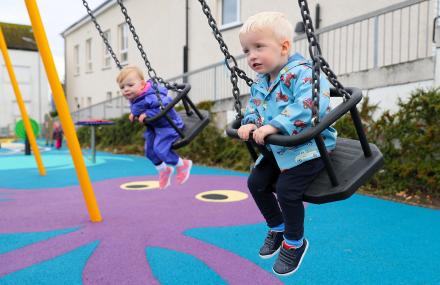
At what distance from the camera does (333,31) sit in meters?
8.14

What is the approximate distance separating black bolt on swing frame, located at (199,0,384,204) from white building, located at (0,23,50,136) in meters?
27.8

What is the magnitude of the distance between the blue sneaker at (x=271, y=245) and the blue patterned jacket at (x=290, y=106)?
1.49 ft

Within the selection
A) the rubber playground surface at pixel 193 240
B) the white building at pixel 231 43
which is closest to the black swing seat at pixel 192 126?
the white building at pixel 231 43

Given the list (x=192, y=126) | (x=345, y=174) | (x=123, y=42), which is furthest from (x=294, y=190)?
(x=123, y=42)

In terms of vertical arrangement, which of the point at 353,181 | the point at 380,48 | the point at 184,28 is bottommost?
the point at 353,181

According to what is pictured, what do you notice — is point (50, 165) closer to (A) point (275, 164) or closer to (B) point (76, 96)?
(A) point (275, 164)

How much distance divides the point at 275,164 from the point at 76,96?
24343mm

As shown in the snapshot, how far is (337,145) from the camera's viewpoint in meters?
2.00

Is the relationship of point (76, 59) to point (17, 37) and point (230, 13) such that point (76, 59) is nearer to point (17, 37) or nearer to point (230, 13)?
point (17, 37)

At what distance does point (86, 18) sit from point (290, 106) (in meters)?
22.4

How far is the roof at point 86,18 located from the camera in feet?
61.2

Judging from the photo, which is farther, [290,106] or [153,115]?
[153,115]

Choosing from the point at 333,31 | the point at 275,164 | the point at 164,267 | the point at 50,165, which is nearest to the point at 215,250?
the point at 164,267

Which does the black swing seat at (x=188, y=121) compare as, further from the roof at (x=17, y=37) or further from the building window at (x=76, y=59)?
the roof at (x=17, y=37)
